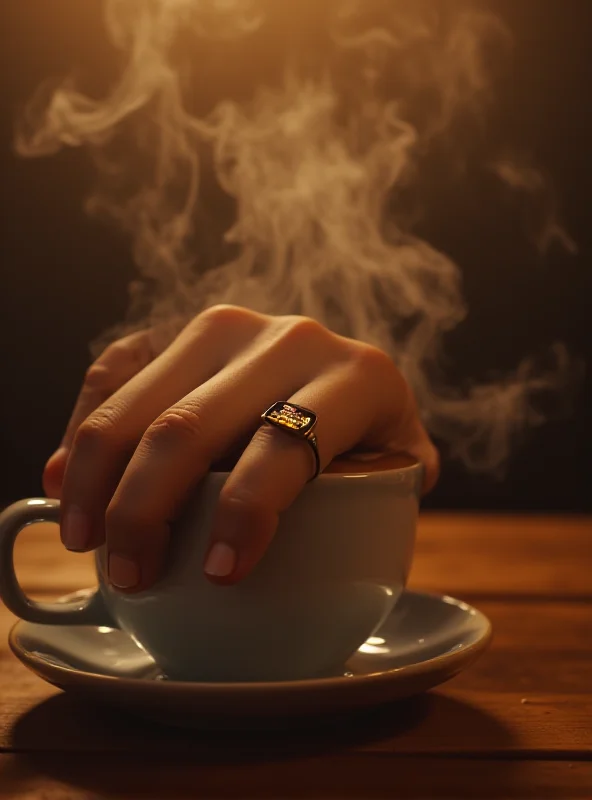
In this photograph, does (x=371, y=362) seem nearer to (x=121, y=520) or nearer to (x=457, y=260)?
(x=121, y=520)

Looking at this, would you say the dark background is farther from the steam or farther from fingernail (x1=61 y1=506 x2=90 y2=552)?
fingernail (x1=61 y1=506 x2=90 y2=552)

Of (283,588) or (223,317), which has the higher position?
(223,317)

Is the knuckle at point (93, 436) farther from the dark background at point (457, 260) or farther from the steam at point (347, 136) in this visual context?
the dark background at point (457, 260)

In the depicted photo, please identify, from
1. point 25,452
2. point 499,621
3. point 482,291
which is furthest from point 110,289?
point 499,621

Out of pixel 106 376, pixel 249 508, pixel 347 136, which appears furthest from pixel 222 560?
pixel 347 136

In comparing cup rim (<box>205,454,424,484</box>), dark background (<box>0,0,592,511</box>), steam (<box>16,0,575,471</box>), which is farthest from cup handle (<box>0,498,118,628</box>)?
dark background (<box>0,0,592,511</box>)

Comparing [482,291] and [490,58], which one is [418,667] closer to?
[482,291]
